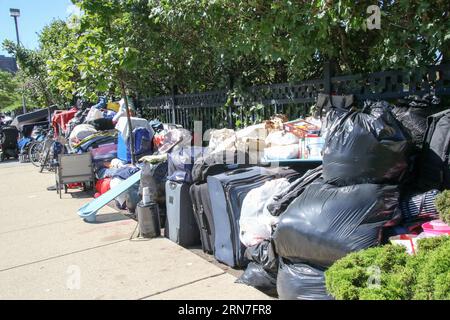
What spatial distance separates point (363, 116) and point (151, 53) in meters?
4.95

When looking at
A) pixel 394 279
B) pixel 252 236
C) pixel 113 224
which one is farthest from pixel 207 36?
pixel 394 279

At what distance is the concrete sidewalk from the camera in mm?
3750

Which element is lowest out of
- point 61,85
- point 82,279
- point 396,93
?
point 82,279

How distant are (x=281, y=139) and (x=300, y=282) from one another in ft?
5.98

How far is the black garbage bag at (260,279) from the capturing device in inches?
140

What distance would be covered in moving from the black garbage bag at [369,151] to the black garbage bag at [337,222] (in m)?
0.10

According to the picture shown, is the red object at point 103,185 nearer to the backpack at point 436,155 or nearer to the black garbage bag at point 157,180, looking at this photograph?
the black garbage bag at point 157,180

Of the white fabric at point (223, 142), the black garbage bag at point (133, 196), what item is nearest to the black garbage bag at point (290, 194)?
the white fabric at point (223, 142)

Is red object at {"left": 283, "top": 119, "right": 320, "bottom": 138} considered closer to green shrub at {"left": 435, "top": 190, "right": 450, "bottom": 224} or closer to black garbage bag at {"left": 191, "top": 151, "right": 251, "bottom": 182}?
black garbage bag at {"left": 191, "top": 151, "right": 251, "bottom": 182}

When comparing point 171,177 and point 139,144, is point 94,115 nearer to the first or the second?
point 139,144

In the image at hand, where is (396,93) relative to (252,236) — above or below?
above

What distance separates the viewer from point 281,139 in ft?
15.0

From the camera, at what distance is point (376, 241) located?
279 centimetres

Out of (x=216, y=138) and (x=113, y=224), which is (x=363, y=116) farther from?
(x=113, y=224)
